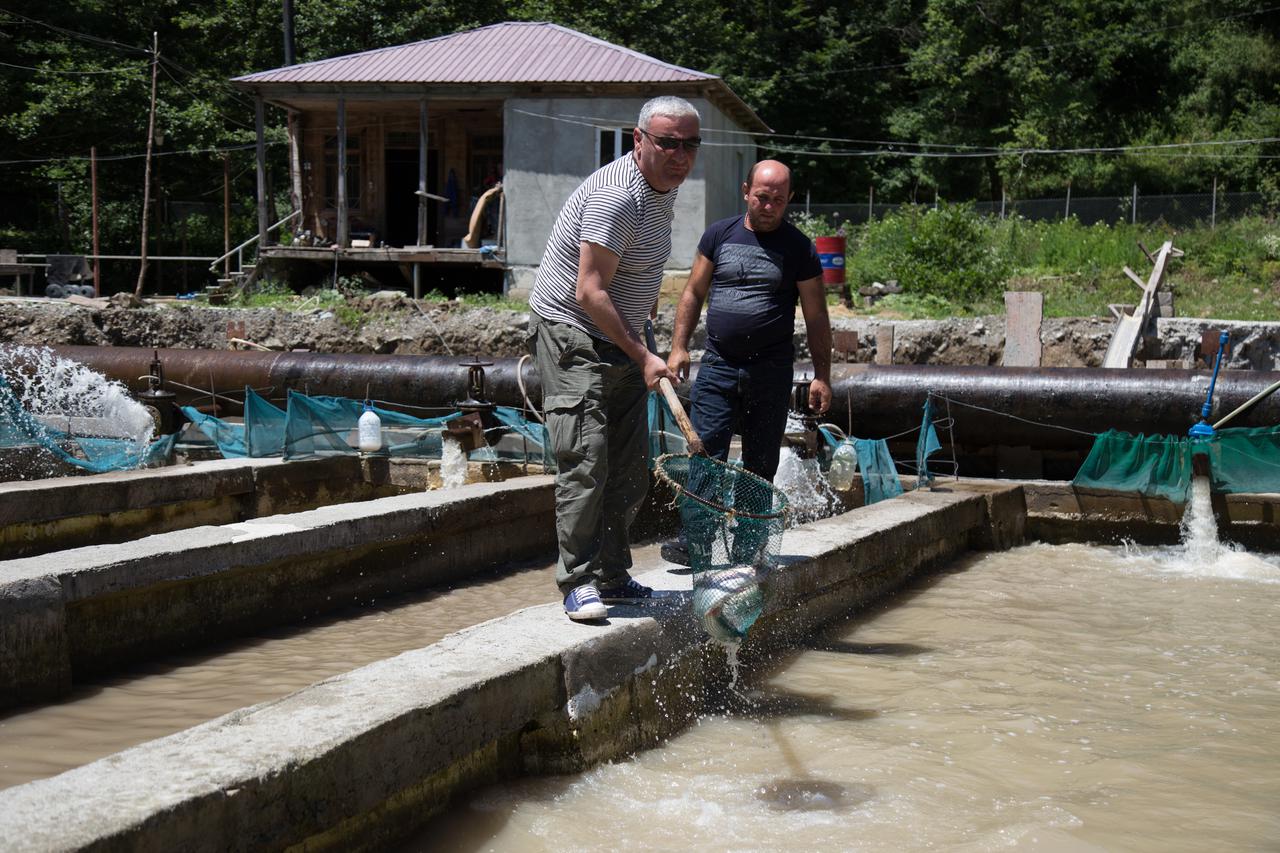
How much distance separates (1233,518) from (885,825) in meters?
6.17

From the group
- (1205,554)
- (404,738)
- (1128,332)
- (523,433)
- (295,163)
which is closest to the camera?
(404,738)

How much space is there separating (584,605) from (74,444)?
6.23 metres

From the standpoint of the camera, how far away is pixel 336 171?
992 inches

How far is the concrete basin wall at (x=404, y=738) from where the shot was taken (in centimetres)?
250

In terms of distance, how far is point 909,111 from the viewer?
35906mm

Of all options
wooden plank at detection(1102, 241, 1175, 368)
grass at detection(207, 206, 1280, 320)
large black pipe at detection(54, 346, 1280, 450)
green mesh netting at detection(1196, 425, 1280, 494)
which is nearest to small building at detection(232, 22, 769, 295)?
grass at detection(207, 206, 1280, 320)

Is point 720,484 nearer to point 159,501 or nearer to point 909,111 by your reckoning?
point 159,501

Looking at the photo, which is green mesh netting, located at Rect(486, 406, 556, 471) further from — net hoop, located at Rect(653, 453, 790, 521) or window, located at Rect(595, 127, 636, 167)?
window, located at Rect(595, 127, 636, 167)

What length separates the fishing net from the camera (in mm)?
4117

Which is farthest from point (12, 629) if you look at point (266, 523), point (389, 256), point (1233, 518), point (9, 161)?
point (9, 161)

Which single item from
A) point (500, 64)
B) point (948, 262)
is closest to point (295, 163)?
point (500, 64)

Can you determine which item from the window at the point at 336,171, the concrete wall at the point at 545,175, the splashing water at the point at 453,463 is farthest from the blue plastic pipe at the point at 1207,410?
the window at the point at 336,171

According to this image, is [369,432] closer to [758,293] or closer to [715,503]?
[758,293]

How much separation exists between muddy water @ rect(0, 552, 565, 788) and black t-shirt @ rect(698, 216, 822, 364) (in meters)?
2.06
